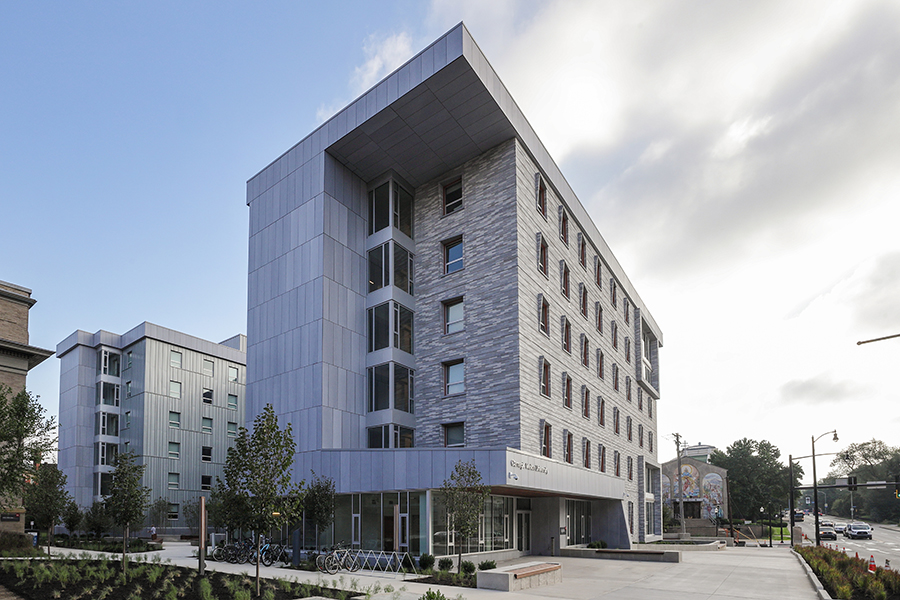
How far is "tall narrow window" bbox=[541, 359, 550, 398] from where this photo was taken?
34.8 metres

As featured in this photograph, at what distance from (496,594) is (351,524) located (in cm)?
1150

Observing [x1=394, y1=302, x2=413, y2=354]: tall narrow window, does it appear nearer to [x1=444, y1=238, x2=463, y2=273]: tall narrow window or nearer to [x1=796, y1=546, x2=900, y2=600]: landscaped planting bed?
[x1=444, y1=238, x2=463, y2=273]: tall narrow window

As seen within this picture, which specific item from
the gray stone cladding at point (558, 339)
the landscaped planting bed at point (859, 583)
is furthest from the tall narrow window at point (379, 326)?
the landscaped planting bed at point (859, 583)

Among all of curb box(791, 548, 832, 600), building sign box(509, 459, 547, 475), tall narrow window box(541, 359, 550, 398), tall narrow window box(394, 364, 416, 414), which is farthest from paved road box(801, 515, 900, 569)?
tall narrow window box(394, 364, 416, 414)

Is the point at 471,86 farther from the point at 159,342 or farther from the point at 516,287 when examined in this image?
the point at 159,342

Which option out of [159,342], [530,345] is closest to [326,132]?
[530,345]

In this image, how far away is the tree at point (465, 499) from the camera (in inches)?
938

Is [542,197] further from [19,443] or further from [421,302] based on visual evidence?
[19,443]

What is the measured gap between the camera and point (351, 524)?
29859 millimetres

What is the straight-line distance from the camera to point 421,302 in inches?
1444

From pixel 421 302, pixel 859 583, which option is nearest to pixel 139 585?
pixel 859 583

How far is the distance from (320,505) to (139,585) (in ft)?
32.1

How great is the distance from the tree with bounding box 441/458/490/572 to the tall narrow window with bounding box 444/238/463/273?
1294 centimetres

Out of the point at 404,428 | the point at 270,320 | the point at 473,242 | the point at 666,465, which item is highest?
the point at 473,242
